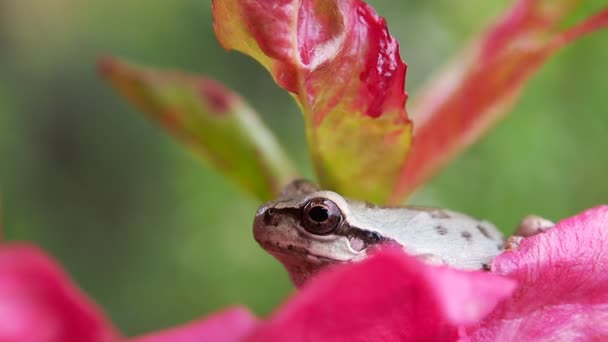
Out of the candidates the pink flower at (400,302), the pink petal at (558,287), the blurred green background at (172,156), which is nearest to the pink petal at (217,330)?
the pink flower at (400,302)

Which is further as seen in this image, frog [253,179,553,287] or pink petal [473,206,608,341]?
frog [253,179,553,287]

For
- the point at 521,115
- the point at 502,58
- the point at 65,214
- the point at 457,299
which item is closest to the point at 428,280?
the point at 457,299

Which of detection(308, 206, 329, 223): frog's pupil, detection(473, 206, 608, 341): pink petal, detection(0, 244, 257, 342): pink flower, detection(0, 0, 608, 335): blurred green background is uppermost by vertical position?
detection(0, 0, 608, 335): blurred green background

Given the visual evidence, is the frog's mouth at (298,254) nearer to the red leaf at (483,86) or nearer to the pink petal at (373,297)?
the red leaf at (483,86)

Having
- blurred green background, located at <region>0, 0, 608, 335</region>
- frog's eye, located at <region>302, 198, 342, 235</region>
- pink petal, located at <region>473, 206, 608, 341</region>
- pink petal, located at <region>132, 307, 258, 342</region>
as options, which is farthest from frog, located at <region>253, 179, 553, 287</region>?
blurred green background, located at <region>0, 0, 608, 335</region>

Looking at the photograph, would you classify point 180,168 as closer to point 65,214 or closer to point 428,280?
point 65,214

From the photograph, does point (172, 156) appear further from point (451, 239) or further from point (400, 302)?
point (400, 302)

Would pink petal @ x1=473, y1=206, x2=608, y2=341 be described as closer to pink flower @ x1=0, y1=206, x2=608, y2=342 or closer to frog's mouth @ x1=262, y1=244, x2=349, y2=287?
pink flower @ x1=0, y1=206, x2=608, y2=342
